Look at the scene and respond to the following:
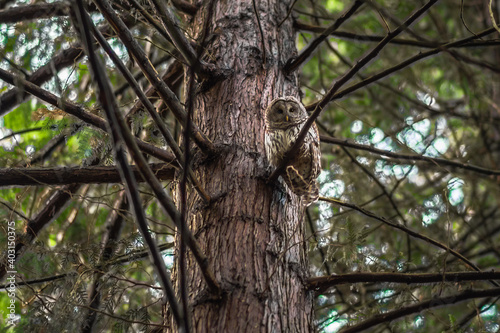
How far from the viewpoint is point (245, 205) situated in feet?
7.41

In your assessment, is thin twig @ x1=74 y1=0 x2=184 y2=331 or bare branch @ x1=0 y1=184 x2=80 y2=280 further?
bare branch @ x1=0 y1=184 x2=80 y2=280

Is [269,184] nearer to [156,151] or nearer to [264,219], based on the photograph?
[264,219]

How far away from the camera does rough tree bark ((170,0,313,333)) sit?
6.47ft

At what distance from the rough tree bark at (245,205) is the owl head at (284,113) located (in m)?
0.05

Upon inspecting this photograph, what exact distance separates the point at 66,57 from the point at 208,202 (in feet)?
4.69

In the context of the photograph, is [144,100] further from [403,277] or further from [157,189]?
[403,277]

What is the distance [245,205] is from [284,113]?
80 centimetres

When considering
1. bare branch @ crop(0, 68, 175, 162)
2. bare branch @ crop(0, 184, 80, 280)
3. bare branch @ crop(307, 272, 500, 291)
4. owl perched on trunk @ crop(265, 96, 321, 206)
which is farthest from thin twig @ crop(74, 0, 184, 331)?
bare branch @ crop(0, 184, 80, 280)

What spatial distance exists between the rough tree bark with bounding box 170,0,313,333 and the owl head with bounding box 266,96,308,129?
0.05 metres

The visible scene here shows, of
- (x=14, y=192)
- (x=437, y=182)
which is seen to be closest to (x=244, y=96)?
(x=14, y=192)

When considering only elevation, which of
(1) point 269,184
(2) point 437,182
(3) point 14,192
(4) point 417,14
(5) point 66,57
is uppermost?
(2) point 437,182

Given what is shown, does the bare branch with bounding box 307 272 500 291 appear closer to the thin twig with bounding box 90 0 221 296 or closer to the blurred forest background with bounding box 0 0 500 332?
the blurred forest background with bounding box 0 0 500 332

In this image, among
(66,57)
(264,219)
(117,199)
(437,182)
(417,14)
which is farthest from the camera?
(437,182)

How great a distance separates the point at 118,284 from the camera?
2.72m
